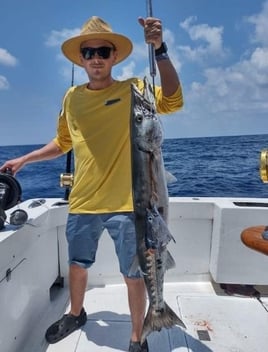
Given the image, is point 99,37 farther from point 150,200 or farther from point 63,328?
point 63,328

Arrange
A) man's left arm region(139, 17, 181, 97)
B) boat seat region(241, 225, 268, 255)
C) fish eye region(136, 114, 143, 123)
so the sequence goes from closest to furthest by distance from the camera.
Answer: boat seat region(241, 225, 268, 255)
fish eye region(136, 114, 143, 123)
man's left arm region(139, 17, 181, 97)

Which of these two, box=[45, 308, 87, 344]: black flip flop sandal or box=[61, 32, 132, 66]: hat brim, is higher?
box=[61, 32, 132, 66]: hat brim

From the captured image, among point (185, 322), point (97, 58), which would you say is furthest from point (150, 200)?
point (185, 322)

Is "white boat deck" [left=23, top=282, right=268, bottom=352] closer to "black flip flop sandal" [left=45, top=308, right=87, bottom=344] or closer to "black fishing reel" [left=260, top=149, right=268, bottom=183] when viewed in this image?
"black flip flop sandal" [left=45, top=308, right=87, bottom=344]

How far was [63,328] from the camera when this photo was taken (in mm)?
2143

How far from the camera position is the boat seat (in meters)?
1.09

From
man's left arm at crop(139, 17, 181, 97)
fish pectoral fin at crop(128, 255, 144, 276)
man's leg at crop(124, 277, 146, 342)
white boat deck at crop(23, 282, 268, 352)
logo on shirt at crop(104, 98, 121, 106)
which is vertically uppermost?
man's left arm at crop(139, 17, 181, 97)

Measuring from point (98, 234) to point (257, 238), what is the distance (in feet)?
3.51

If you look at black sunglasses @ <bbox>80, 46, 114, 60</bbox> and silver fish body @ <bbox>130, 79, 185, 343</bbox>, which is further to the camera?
black sunglasses @ <bbox>80, 46, 114, 60</bbox>

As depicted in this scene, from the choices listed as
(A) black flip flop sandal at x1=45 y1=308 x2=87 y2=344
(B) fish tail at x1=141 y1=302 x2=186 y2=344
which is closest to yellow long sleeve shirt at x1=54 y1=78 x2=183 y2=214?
(B) fish tail at x1=141 y1=302 x2=186 y2=344

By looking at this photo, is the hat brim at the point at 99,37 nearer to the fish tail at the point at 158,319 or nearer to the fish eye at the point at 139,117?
the fish eye at the point at 139,117

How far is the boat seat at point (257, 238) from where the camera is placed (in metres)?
1.09

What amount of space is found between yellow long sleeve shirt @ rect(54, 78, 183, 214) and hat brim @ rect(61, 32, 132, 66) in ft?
0.66

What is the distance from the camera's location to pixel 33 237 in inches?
85.4
